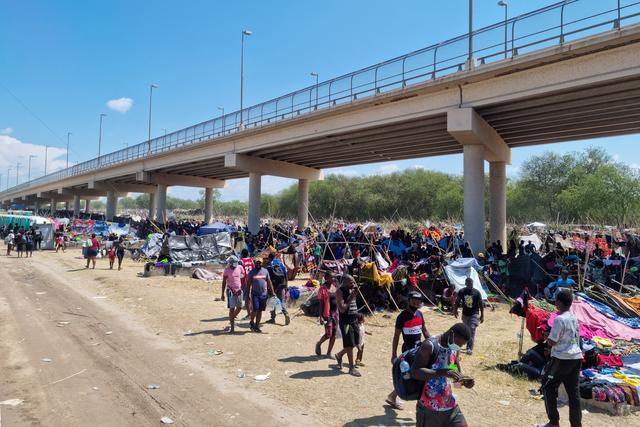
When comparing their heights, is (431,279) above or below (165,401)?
above

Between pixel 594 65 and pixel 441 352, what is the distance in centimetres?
1375

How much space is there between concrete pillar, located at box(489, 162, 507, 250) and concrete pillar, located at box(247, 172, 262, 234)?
1658 cm

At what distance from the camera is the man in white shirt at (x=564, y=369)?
15.4 ft

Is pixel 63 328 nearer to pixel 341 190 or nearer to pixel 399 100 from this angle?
pixel 399 100

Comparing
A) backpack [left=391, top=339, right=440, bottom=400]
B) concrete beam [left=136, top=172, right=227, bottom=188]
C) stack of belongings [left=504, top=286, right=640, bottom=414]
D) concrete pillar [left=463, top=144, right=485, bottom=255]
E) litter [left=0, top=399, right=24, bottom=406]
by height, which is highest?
concrete beam [left=136, top=172, right=227, bottom=188]

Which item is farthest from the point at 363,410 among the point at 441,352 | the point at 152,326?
the point at 152,326

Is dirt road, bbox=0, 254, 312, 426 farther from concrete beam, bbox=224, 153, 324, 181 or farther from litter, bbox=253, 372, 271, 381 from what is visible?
concrete beam, bbox=224, 153, 324, 181

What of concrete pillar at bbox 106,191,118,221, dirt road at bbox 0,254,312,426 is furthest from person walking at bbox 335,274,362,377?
concrete pillar at bbox 106,191,118,221

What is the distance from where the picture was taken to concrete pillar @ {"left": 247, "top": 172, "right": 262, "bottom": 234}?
3250 centimetres

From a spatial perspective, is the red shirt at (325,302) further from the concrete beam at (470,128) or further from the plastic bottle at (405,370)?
the concrete beam at (470,128)

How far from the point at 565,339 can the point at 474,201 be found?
14.7 m

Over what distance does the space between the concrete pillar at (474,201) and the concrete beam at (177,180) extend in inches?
1410

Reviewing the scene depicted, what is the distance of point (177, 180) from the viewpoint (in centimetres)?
4766

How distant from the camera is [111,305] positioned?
1174 centimetres
